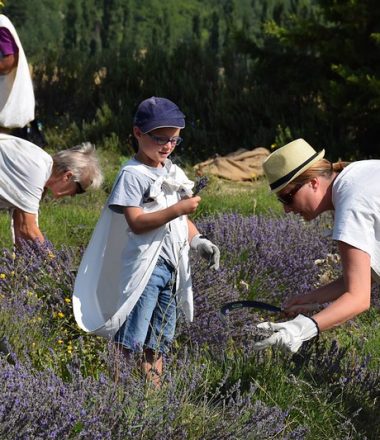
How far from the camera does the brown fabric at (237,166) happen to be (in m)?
10.3

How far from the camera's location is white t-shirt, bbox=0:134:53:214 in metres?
5.20

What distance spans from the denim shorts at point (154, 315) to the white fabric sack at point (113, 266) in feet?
0.17

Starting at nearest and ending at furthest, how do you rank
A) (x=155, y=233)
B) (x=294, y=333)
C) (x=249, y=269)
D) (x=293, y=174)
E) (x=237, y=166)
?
1. (x=294, y=333)
2. (x=293, y=174)
3. (x=155, y=233)
4. (x=249, y=269)
5. (x=237, y=166)

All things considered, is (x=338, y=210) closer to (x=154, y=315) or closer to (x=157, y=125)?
(x=157, y=125)

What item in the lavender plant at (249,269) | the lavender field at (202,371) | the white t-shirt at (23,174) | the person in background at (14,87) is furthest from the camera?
the person in background at (14,87)

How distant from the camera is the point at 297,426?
3713 mm

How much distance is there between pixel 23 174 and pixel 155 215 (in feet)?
4.60

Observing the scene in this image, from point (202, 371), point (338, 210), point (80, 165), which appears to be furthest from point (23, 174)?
A: point (338, 210)

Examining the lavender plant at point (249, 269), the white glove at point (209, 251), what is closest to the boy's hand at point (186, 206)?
the white glove at point (209, 251)

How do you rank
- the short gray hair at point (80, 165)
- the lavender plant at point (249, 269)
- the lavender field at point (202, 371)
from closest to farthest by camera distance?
the lavender field at point (202, 371) → the lavender plant at point (249, 269) → the short gray hair at point (80, 165)

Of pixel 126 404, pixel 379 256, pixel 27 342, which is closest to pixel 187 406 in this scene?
pixel 126 404

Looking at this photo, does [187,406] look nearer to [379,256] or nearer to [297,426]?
[297,426]

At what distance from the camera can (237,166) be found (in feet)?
34.5

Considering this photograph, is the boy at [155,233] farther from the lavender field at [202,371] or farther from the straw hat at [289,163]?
the straw hat at [289,163]
